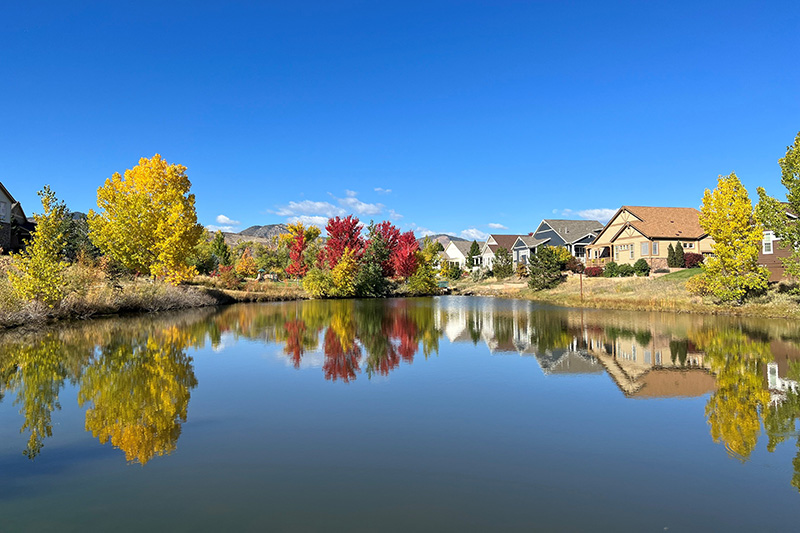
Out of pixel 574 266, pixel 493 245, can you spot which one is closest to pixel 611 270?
pixel 574 266

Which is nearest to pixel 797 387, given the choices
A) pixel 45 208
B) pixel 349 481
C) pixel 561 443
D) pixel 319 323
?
pixel 561 443

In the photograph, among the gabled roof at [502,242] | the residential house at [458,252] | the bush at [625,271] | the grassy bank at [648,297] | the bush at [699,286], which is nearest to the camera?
A: the grassy bank at [648,297]

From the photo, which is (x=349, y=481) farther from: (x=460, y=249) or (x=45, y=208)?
(x=460, y=249)

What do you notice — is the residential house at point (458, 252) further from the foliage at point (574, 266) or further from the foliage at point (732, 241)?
the foliage at point (732, 241)

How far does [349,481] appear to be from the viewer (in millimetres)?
5949

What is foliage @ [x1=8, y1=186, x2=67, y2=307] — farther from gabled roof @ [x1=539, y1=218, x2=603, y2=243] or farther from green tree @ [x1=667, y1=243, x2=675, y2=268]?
gabled roof @ [x1=539, y1=218, x2=603, y2=243]

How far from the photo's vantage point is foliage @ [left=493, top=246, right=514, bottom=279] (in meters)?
60.8

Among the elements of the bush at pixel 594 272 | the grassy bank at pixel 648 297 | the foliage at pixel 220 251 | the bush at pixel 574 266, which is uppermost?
the foliage at pixel 220 251

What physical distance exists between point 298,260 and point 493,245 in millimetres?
33252

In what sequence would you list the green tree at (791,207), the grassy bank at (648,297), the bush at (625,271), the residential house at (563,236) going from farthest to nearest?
the residential house at (563,236) < the bush at (625,271) < the grassy bank at (648,297) < the green tree at (791,207)

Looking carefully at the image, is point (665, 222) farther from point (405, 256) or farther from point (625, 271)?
point (405, 256)

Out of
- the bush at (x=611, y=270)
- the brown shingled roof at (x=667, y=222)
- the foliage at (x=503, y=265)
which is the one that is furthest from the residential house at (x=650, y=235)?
the foliage at (x=503, y=265)

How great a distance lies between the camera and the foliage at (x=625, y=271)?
144ft

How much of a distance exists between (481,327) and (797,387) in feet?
45.2
